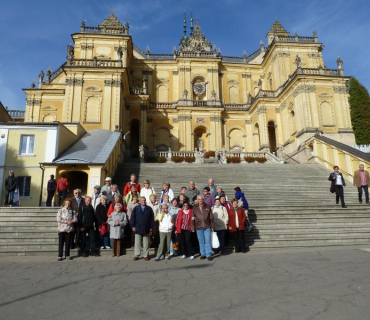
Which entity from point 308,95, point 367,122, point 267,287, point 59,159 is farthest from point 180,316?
point 367,122

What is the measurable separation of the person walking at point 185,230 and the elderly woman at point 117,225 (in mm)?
1593

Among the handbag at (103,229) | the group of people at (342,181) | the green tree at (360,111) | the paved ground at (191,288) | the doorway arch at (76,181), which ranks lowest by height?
the paved ground at (191,288)

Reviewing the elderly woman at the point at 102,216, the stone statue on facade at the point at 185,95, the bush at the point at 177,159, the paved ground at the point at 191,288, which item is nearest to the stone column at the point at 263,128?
the stone statue on facade at the point at 185,95

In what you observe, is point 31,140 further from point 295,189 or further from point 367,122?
point 367,122

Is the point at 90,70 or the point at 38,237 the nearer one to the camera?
the point at 38,237

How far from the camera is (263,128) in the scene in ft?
105

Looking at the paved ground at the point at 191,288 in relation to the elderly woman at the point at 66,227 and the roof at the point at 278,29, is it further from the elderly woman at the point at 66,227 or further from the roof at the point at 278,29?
the roof at the point at 278,29

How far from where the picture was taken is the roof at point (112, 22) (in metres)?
35.4

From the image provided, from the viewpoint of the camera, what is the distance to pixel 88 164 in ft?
44.3

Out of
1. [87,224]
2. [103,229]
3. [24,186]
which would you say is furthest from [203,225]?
Answer: [24,186]

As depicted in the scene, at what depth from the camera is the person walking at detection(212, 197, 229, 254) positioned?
8102mm

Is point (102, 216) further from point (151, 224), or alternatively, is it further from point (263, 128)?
point (263, 128)

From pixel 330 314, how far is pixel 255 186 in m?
11.7

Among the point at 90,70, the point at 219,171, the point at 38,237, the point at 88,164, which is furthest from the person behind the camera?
Result: the point at 90,70
